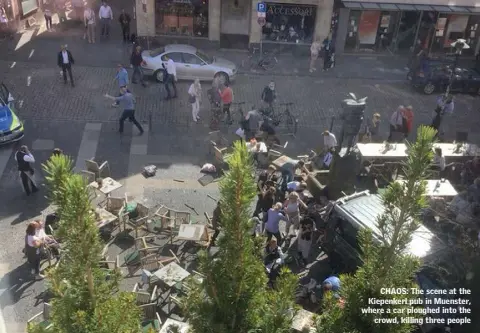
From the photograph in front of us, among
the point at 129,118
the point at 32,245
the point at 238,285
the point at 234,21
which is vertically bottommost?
the point at 32,245

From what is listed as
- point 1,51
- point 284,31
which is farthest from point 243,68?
point 1,51

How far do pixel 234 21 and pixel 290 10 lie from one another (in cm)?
263

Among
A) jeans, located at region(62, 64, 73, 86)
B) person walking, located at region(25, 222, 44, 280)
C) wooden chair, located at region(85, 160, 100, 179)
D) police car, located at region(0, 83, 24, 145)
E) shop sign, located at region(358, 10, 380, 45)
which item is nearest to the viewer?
person walking, located at region(25, 222, 44, 280)

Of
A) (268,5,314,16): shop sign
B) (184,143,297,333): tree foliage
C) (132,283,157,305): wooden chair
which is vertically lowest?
(132,283,157,305): wooden chair

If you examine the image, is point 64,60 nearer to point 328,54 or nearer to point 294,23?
point 294,23

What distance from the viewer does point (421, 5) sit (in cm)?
2322

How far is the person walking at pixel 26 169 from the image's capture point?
12.9 meters

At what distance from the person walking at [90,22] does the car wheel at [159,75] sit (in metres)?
5.22

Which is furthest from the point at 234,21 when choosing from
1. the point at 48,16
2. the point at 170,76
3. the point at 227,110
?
the point at 48,16

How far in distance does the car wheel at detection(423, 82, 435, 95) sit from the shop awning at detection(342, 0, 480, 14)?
4245 mm

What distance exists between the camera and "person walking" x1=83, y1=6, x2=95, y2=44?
23.0 meters

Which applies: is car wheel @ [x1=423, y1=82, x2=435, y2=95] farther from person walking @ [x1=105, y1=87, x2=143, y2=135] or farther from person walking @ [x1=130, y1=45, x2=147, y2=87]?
person walking @ [x1=105, y1=87, x2=143, y2=135]

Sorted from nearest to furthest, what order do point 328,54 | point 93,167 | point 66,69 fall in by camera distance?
point 93,167, point 66,69, point 328,54

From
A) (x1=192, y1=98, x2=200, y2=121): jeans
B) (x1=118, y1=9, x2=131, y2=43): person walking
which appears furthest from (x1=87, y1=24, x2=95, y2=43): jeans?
(x1=192, y1=98, x2=200, y2=121): jeans
